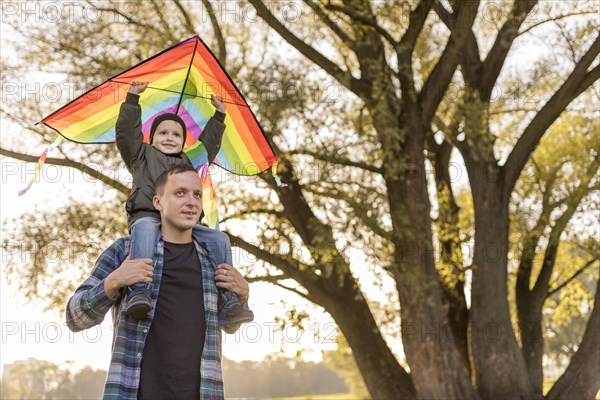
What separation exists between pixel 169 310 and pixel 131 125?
1677mm

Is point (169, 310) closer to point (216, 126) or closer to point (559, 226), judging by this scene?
point (216, 126)

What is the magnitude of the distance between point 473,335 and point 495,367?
→ 56cm

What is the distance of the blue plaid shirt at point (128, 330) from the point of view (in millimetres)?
2494

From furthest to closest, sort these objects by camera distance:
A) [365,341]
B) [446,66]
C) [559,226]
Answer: [559,226] < [365,341] < [446,66]

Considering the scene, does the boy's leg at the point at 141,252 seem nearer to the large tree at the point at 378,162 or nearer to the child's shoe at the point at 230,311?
the child's shoe at the point at 230,311

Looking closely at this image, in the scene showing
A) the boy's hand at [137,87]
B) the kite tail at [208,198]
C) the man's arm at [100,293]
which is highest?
the boy's hand at [137,87]

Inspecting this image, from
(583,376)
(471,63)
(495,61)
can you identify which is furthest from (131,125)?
(471,63)

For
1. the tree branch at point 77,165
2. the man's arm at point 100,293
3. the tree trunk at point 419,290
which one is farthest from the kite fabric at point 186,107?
the tree branch at point 77,165

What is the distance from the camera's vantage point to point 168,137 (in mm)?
4027

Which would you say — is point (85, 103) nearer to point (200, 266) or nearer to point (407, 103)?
point (200, 266)

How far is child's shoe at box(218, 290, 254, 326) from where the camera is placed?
2793 millimetres

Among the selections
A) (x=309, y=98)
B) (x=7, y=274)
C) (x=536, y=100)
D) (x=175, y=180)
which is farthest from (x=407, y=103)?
(x=175, y=180)

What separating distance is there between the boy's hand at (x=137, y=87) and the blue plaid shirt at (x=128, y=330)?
154cm

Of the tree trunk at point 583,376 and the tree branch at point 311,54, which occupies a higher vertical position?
the tree branch at point 311,54
